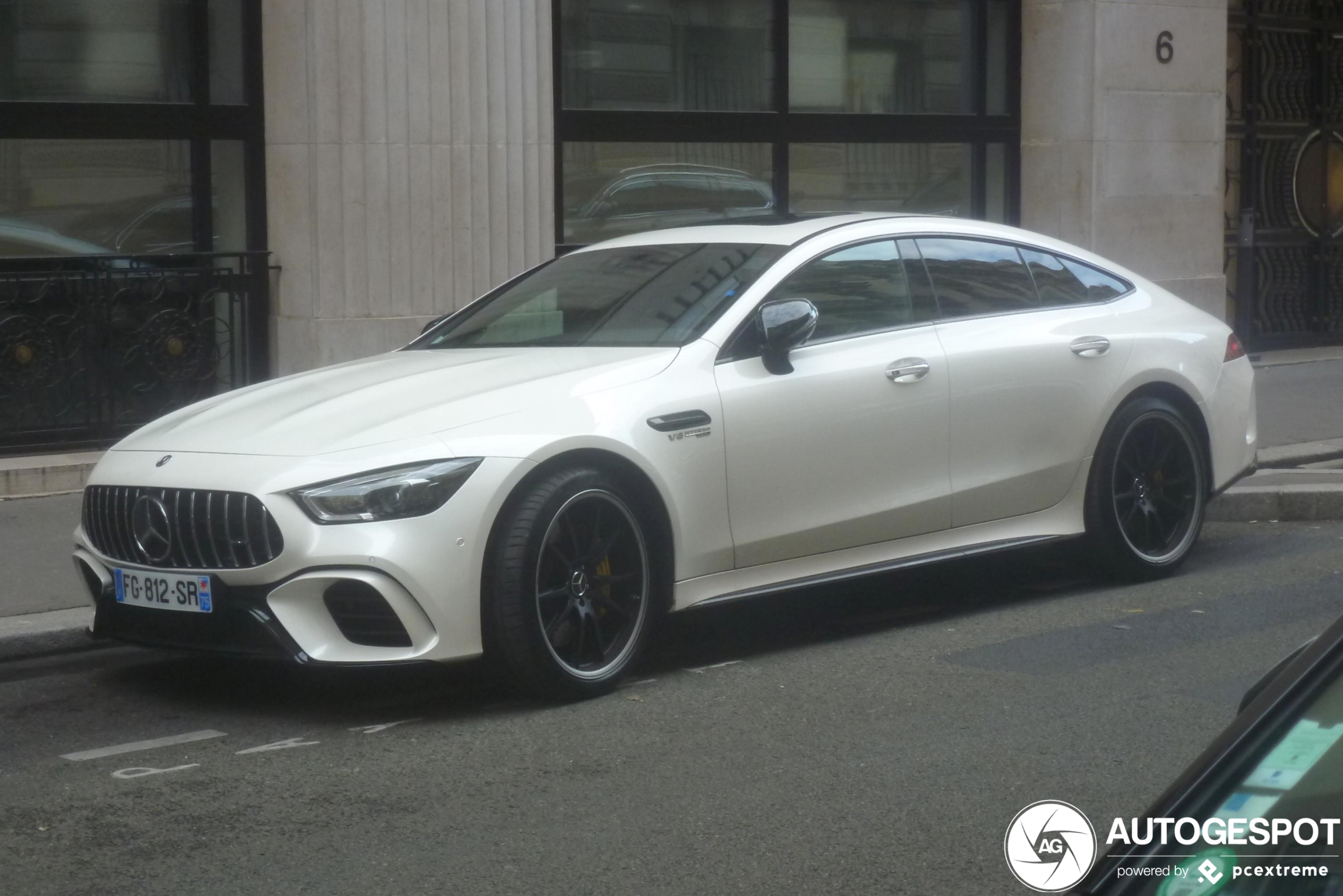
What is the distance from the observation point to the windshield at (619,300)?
21.0 feet

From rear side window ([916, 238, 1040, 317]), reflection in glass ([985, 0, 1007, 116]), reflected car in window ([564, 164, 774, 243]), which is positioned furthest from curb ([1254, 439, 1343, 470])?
reflection in glass ([985, 0, 1007, 116])

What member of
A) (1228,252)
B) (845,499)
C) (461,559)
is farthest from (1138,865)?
(1228,252)

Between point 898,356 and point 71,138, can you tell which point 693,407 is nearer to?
point 898,356

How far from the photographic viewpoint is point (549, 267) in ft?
24.2

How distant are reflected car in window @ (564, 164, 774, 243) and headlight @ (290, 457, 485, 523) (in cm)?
729

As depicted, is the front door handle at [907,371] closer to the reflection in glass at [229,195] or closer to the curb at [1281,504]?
the curb at [1281,504]

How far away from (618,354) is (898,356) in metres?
1.12

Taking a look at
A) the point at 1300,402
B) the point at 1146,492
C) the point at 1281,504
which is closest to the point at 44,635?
the point at 1146,492

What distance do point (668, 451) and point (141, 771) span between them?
6.32 feet

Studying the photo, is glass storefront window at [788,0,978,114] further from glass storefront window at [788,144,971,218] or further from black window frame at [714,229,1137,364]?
black window frame at [714,229,1137,364]

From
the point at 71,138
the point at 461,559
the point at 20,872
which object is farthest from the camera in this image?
the point at 71,138

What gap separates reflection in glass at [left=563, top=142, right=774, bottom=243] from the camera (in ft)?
41.3

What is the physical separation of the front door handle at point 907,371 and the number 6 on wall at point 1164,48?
31.6ft

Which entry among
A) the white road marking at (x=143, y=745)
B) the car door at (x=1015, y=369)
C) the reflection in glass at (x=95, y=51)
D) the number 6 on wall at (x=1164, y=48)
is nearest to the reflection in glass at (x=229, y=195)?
the reflection in glass at (x=95, y=51)
